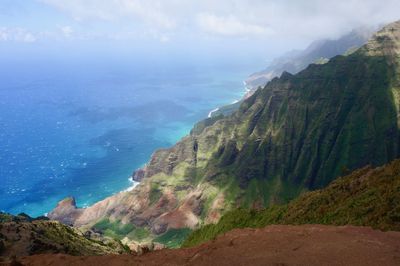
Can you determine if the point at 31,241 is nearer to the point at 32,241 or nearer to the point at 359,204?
the point at 32,241

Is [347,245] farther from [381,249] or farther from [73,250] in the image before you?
[73,250]

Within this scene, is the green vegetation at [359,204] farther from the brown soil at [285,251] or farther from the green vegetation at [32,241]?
the green vegetation at [32,241]

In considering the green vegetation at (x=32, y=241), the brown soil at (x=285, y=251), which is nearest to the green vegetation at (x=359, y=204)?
the brown soil at (x=285, y=251)

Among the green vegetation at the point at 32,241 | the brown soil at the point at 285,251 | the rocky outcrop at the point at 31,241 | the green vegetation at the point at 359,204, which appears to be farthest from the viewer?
the green vegetation at the point at 359,204

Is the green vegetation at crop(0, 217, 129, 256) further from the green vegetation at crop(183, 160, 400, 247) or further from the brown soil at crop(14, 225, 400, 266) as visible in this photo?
the green vegetation at crop(183, 160, 400, 247)

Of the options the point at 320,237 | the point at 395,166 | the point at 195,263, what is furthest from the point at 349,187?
the point at 195,263

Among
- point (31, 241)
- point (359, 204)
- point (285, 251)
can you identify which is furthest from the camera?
point (359, 204)

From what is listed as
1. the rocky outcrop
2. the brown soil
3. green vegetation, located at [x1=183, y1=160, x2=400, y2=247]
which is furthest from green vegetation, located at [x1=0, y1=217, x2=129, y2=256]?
green vegetation, located at [x1=183, y1=160, x2=400, y2=247]

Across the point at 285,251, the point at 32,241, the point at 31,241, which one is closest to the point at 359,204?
the point at 285,251
